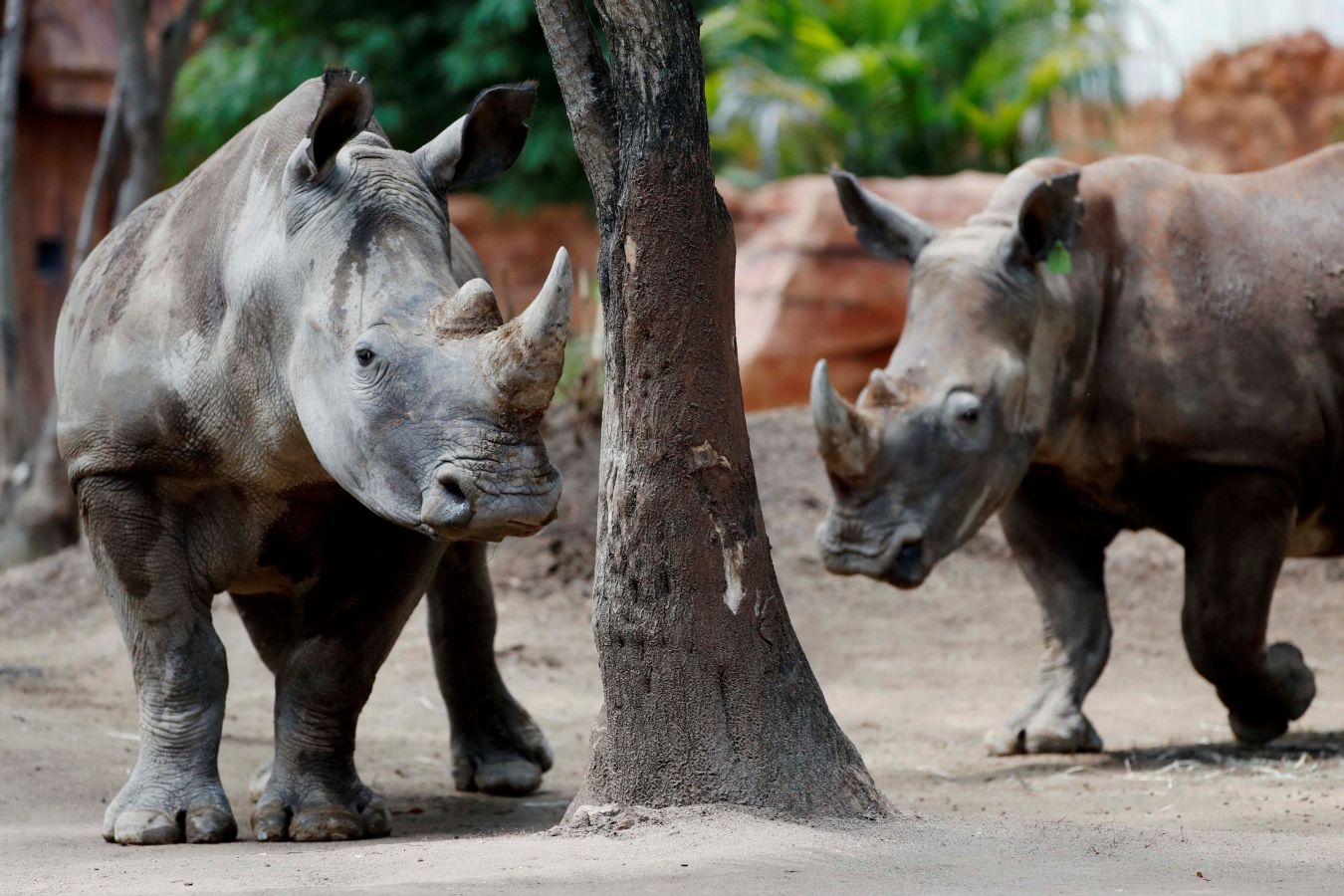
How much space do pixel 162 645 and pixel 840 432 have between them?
2193 mm

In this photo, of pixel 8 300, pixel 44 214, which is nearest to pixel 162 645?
pixel 8 300

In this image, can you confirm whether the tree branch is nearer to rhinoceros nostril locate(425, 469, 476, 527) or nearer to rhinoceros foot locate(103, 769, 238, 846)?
rhinoceros nostril locate(425, 469, 476, 527)

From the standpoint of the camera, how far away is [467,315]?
4.60 metres

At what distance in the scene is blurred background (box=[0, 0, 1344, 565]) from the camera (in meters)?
14.2

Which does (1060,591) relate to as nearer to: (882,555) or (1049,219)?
(882,555)

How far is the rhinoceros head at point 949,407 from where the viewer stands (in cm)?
610

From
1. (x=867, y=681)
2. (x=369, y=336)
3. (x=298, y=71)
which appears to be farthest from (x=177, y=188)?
(x=298, y=71)

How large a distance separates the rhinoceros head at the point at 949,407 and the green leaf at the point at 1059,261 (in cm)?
3

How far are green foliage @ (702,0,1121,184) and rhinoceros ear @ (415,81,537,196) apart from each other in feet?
35.1

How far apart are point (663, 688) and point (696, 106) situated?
1423 millimetres

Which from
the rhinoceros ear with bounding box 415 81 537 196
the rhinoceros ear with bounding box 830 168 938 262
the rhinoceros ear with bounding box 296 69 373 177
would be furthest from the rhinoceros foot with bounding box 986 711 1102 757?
the rhinoceros ear with bounding box 296 69 373 177

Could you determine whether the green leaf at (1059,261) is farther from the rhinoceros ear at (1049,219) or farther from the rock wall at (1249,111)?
the rock wall at (1249,111)

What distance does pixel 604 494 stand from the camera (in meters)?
4.64

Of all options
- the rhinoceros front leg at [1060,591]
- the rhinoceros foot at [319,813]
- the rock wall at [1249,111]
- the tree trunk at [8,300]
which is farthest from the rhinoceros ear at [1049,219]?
the rock wall at [1249,111]
